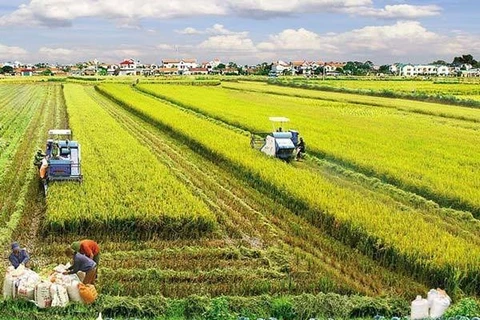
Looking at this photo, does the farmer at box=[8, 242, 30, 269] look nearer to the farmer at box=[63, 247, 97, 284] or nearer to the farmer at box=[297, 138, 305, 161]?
the farmer at box=[63, 247, 97, 284]

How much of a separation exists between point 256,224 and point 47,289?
544cm

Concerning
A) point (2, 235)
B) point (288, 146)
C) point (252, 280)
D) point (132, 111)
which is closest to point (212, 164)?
point (288, 146)

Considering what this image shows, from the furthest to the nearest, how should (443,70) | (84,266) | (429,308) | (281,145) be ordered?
(443,70) → (281,145) → (84,266) → (429,308)

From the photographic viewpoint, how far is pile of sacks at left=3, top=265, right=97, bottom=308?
7465 mm

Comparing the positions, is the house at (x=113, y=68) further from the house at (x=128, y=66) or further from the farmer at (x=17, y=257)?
the farmer at (x=17, y=257)

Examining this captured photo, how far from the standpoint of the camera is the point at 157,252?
10016 millimetres

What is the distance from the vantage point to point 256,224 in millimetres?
12148

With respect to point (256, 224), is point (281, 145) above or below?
above

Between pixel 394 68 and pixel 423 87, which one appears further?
pixel 394 68

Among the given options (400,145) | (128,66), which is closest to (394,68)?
(128,66)

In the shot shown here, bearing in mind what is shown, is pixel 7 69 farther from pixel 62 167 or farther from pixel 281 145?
pixel 62 167

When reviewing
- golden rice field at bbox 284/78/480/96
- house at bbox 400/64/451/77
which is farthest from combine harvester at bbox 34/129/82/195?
house at bbox 400/64/451/77

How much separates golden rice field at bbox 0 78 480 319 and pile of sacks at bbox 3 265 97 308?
0.64 feet

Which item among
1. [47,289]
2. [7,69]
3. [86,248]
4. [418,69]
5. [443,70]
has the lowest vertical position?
[47,289]
